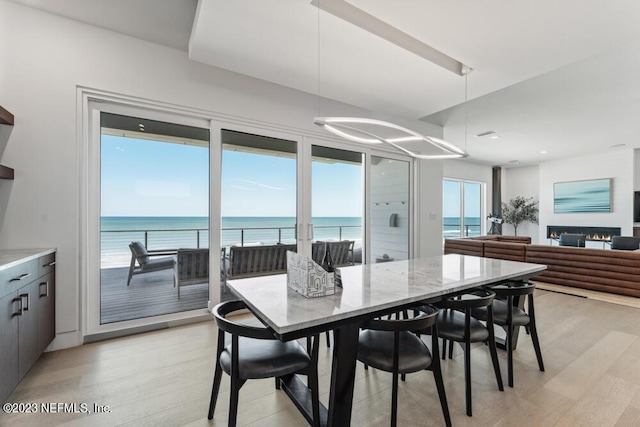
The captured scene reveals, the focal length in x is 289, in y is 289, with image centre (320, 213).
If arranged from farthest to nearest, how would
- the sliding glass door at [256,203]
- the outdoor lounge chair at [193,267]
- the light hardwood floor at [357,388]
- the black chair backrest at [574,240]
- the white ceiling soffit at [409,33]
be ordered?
the black chair backrest at [574,240], the sliding glass door at [256,203], the outdoor lounge chair at [193,267], the white ceiling soffit at [409,33], the light hardwood floor at [357,388]

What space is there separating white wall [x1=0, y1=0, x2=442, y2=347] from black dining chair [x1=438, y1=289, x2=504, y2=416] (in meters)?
3.15

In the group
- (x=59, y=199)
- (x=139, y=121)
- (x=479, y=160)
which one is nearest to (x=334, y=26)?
(x=139, y=121)

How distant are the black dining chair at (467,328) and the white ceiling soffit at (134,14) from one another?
3.14 meters

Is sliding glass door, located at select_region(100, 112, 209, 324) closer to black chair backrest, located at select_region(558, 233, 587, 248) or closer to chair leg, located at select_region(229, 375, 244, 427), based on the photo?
chair leg, located at select_region(229, 375, 244, 427)

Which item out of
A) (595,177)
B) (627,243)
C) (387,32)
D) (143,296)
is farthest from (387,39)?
(595,177)

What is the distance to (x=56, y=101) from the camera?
2.56 meters

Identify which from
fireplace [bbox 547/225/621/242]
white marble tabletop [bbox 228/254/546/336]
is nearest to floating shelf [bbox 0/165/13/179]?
white marble tabletop [bbox 228/254/546/336]

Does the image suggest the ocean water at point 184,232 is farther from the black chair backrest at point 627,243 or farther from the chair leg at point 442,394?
the black chair backrest at point 627,243

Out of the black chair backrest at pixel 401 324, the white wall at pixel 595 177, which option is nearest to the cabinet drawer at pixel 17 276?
the black chair backrest at pixel 401 324

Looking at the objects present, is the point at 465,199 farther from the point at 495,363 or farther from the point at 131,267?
the point at 131,267

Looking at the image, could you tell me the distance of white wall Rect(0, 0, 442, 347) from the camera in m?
2.42

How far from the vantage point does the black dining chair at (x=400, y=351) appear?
1484 mm

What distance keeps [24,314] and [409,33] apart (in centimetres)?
355

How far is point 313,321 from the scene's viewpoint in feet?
4.25
